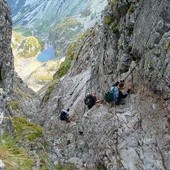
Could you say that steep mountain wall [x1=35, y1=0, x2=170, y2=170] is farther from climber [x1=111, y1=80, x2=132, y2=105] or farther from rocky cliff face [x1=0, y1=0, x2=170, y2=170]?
climber [x1=111, y1=80, x2=132, y2=105]

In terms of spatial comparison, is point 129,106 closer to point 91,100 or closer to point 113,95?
point 113,95

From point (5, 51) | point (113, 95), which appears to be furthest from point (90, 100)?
point (5, 51)

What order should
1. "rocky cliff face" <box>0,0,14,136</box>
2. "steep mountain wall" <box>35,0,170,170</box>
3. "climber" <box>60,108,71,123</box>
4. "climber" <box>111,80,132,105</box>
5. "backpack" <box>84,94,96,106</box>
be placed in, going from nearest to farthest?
"steep mountain wall" <box>35,0,170,170</box> < "climber" <box>111,80,132,105</box> < "backpack" <box>84,94,96,106</box> < "climber" <box>60,108,71,123</box> < "rocky cliff face" <box>0,0,14,136</box>

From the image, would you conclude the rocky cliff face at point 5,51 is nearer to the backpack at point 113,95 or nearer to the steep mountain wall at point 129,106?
the steep mountain wall at point 129,106

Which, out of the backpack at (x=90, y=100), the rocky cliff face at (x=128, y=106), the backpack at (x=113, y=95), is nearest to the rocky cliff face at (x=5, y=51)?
the rocky cliff face at (x=128, y=106)

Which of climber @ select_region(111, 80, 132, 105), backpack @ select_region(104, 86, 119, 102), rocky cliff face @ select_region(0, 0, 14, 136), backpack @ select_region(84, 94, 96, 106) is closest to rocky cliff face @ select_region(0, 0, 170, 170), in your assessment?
climber @ select_region(111, 80, 132, 105)

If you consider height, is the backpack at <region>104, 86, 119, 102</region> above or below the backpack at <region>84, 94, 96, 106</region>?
above

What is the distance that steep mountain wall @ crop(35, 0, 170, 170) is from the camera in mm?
33156

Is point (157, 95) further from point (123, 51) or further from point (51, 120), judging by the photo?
point (51, 120)

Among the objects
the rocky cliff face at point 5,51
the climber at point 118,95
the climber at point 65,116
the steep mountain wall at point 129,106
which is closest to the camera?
the steep mountain wall at point 129,106

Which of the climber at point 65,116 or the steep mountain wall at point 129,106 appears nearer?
the steep mountain wall at point 129,106

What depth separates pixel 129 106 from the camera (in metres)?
38.2

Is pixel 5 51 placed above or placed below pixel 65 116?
above

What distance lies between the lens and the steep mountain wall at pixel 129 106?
109 feet
